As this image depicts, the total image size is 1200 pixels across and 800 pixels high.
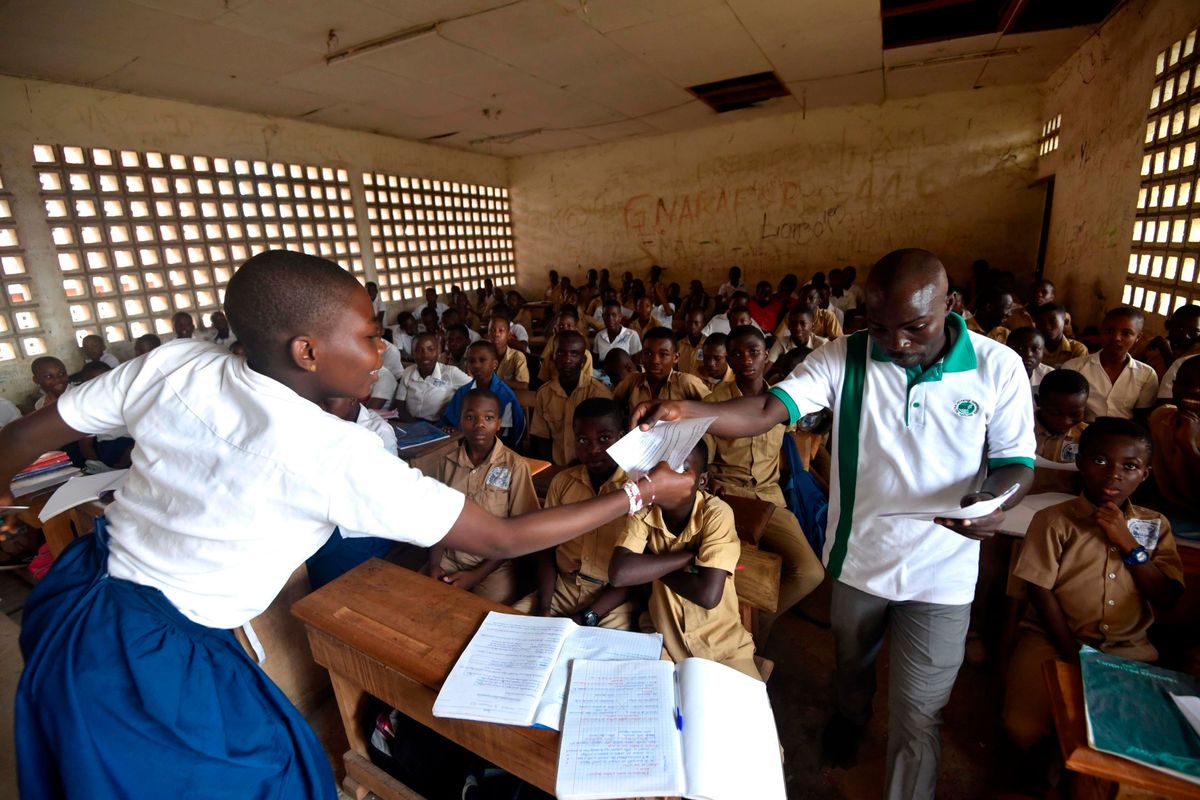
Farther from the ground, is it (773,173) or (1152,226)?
(773,173)

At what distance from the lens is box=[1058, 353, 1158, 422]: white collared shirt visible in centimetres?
343

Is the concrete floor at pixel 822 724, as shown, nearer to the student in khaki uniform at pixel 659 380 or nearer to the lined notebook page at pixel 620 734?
the lined notebook page at pixel 620 734

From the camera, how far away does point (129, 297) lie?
20.5 feet

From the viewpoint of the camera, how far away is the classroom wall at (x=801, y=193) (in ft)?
27.9

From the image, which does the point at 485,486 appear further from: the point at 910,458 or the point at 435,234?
the point at 435,234

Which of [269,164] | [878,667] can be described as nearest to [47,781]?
[878,667]

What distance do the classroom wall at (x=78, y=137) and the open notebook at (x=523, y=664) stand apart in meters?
6.91

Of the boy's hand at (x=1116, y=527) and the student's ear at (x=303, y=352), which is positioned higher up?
the student's ear at (x=303, y=352)

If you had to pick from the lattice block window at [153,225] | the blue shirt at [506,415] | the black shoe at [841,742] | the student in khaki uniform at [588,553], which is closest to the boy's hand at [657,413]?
the student in khaki uniform at [588,553]

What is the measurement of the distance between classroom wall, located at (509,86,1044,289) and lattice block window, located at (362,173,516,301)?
763mm

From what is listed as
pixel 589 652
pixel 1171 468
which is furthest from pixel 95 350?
pixel 1171 468

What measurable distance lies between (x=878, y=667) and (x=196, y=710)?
2800 millimetres

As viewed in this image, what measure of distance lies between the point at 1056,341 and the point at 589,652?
4736 millimetres

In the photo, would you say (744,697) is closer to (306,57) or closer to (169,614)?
(169,614)
